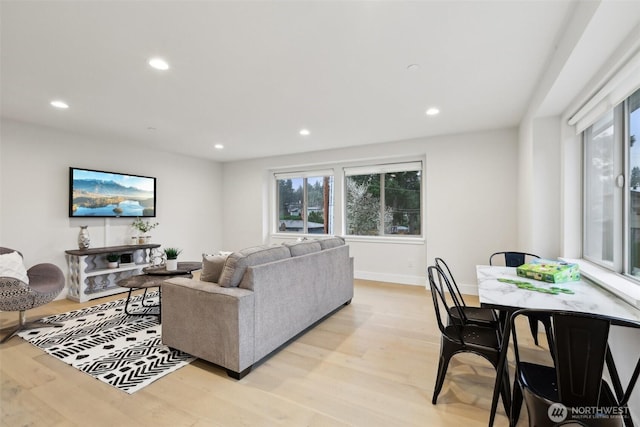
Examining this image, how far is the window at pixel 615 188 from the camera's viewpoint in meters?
1.92

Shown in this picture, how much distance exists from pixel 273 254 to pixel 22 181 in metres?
3.75

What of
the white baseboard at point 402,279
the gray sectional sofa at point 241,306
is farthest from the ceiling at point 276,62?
the white baseboard at point 402,279

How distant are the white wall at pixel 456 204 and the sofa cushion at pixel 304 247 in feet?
7.40

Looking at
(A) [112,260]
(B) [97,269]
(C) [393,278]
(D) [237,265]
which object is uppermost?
(D) [237,265]

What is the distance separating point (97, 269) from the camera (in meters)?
4.34

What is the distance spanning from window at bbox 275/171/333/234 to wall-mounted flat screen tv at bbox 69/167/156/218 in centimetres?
250

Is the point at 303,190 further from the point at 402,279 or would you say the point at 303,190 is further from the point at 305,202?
the point at 402,279

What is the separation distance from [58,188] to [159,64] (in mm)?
3071

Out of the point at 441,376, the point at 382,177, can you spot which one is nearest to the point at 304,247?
the point at 441,376

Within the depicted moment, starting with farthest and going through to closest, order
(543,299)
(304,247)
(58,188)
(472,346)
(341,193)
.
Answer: (341,193)
(58,188)
(304,247)
(472,346)
(543,299)

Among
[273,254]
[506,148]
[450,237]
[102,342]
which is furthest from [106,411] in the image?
[506,148]

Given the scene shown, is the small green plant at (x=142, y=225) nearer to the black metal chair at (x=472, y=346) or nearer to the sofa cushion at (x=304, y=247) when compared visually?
the sofa cushion at (x=304, y=247)

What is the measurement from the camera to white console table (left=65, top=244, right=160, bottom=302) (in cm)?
397

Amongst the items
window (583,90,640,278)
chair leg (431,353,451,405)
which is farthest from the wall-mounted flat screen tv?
window (583,90,640,278)
